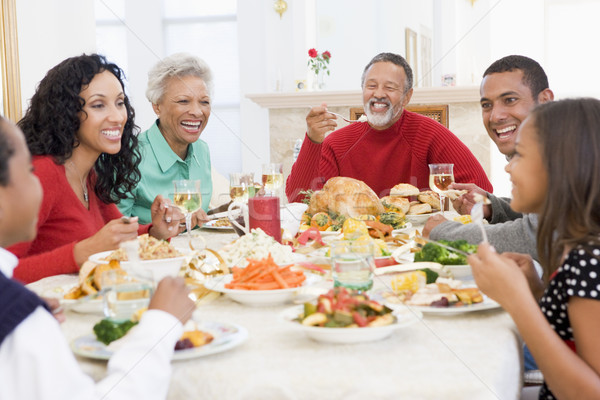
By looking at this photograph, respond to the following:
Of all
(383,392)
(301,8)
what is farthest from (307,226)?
(301,8)

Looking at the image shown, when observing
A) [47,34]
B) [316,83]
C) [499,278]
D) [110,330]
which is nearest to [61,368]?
[110,330]

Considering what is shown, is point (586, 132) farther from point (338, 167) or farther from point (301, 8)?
point (301, 8)

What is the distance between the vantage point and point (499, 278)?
0.97 meters

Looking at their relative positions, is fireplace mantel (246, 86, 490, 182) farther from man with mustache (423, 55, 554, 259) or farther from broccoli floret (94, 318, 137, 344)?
broccoli floret (94, 318, 137, 344)

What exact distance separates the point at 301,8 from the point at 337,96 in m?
→ 0.90

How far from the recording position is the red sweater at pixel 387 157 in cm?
290

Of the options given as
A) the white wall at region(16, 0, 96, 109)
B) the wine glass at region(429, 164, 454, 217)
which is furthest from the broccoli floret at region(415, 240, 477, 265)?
the white wall at region(16, 0, 96, 109)

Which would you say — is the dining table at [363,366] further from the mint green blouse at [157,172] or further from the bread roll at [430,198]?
the mint green blouse at [157,172]

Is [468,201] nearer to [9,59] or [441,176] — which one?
[441,176]

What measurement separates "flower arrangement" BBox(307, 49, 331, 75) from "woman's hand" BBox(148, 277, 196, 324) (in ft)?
15.5

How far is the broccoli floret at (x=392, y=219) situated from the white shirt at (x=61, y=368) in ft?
4.28

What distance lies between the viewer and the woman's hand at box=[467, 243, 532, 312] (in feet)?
3.14

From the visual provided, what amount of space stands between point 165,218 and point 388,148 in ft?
4.78

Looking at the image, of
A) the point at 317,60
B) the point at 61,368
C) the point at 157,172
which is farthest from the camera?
the point at 317,60
